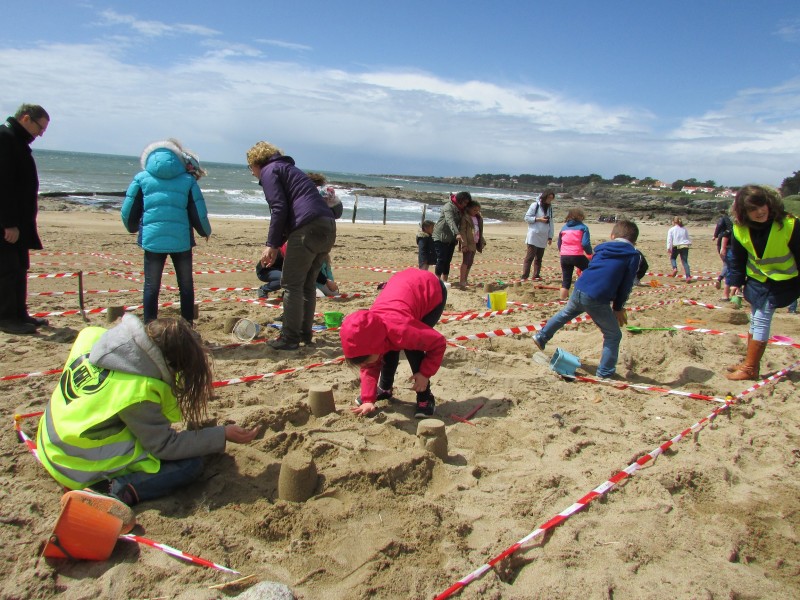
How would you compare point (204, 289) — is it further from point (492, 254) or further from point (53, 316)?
point (492, 254)

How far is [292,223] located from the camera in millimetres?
4707

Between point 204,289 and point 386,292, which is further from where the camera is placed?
point 204,289

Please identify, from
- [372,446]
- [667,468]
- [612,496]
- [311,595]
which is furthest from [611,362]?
[311,595]

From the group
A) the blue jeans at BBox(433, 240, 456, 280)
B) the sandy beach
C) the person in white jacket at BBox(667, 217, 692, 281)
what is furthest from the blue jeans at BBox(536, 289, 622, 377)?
the person in white jacket at BBox(667, 217, 692, 281)

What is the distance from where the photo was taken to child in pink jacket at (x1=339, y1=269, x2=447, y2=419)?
10.8 feet

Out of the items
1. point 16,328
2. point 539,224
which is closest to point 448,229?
point 539,224

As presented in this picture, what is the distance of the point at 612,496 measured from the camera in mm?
2859

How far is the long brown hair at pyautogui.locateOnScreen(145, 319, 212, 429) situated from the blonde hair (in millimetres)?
2532

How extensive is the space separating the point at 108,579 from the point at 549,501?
2.00 metres

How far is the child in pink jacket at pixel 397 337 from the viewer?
10.8ft

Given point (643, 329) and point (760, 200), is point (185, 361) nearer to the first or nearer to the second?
point (760, 200)

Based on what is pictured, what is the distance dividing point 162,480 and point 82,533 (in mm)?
474

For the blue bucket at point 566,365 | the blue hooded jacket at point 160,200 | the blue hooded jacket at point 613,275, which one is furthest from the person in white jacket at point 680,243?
the blue hooded jacket at point 160,200

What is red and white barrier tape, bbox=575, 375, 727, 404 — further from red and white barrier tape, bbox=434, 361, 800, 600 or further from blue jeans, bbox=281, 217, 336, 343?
blue jeans, bbox=281, 217, 336, 343
